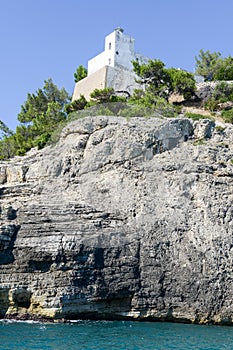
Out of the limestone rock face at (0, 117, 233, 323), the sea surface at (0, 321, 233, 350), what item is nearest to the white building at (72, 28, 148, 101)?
the limestone rock face at (0, 117, 233, 323)

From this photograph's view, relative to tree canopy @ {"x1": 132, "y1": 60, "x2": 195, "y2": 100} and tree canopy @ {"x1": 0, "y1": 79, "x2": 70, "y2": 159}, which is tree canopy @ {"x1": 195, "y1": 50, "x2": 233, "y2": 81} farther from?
tree canopy @ {"x1": 0, "y1": 79, "x2": 70, "y2": 159}

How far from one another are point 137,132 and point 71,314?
1155 cm

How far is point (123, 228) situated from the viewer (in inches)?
923

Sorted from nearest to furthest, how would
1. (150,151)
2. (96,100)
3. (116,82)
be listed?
(150,151), (96,100), (116,82)

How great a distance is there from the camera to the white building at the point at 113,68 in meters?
47.2

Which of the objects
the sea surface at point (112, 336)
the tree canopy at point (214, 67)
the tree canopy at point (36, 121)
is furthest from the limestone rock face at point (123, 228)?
the tree canopy at point (214, 67)

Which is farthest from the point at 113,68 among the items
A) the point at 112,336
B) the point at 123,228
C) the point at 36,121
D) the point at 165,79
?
the point at 112,336

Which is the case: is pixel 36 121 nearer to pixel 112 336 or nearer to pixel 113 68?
pixel 113 68

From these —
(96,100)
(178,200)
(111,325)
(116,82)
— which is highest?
(116,82)

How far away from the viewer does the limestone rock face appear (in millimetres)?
21625

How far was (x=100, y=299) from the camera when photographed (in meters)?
21.6

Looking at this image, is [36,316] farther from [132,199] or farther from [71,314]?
[132,199]

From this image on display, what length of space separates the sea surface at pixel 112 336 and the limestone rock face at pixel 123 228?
1.06 m

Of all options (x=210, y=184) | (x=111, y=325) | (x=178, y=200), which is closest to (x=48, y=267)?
(x=111, y=325)
